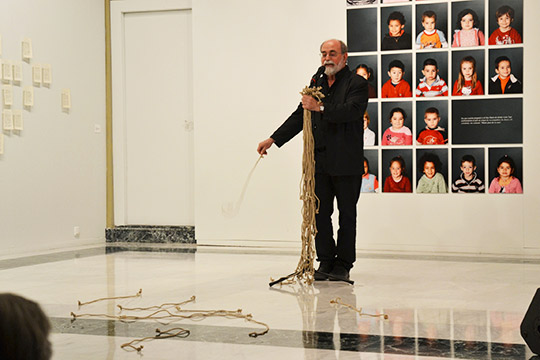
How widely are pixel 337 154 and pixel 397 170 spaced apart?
7.46 ft

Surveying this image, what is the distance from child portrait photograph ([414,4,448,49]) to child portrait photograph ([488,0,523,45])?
423 mm

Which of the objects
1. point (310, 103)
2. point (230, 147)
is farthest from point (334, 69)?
point (230, 147)

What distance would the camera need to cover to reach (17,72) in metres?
7.07

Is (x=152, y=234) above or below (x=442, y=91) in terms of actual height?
below

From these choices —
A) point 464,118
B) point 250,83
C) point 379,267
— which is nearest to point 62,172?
point 250,83

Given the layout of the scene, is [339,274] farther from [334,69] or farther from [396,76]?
[396,76]

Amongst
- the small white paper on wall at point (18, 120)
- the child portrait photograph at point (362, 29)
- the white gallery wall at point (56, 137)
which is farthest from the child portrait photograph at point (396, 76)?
the small white paper on wall at point (18, 120)

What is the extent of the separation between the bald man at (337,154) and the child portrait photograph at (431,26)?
2.18 metres

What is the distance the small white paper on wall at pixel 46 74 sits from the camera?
292 inches

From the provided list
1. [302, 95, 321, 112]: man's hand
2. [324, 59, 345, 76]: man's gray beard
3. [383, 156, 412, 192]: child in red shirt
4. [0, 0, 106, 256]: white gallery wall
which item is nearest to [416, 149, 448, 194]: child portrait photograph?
[383, 156, 412, 192]: child in red shirt

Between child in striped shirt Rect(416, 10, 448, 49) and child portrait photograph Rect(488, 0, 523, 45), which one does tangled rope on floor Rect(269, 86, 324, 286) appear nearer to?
child in striped shirt Rect(416, 10, 448, 49)

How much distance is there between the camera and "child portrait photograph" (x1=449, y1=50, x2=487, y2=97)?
6.89m

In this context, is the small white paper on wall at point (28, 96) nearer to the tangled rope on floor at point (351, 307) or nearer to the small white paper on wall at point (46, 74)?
the small white paper on wall at point (46, 74)

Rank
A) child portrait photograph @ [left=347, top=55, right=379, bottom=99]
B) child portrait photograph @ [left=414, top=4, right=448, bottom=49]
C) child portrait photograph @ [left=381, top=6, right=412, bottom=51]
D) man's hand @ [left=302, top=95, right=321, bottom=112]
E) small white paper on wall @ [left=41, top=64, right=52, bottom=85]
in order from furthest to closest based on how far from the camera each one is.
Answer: small white paper on wall @ [left=41, top=64, right=52, bottom=85]
child portrait photograph @ [left=347, top=55, right=379, bottom=99]
child portrait photograph @ [left=381, top=6, right=412, bottom=51]
child portrait photograph @ [left=414, top=4, right=448, bottom=49]
man's hand @ [left=302, top=95, right=321, bottom=112]
